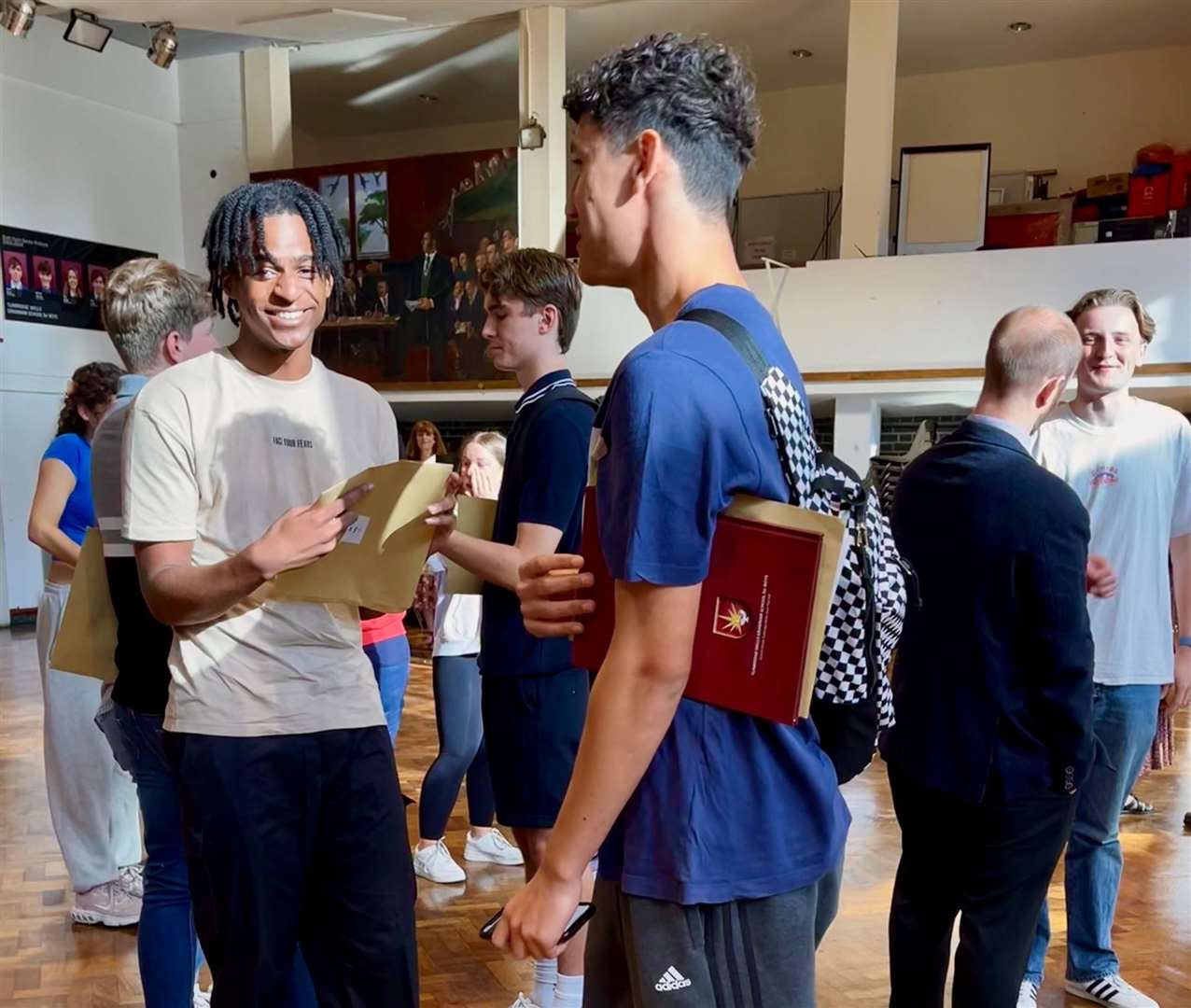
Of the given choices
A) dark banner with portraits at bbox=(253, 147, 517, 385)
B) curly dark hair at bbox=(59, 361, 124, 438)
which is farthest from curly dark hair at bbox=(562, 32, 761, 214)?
dark banner with portraits at bbox=(253, 147, 517, 385)

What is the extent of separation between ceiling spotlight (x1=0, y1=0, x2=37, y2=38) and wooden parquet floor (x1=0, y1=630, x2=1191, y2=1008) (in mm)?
7387

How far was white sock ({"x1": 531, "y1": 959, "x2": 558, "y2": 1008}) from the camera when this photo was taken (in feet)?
8.23

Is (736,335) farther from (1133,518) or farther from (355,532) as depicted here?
(1133,518)

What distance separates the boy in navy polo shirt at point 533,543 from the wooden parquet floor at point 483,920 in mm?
796

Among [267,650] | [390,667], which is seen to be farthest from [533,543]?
[390,667]

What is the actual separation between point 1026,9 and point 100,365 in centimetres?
979

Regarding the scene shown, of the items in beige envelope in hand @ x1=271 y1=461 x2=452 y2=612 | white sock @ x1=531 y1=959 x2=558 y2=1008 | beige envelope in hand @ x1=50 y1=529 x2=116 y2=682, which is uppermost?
beige envelope in hand @ x1=271 y1=461 x2=452 y2=612

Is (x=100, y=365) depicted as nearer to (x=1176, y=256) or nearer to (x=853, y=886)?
(x=853, y=886)

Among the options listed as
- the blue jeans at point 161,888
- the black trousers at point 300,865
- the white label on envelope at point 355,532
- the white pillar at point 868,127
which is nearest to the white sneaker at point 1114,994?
the black trousers at point 300,865

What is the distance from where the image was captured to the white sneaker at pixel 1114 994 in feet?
8.73

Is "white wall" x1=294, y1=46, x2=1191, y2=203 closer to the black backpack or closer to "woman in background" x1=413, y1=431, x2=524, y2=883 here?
"woman in background" x1=413, y1=431, x2=524, y2=883

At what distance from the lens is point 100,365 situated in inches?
128

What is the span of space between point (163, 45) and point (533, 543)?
9771mm

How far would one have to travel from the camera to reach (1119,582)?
8.79 ft
